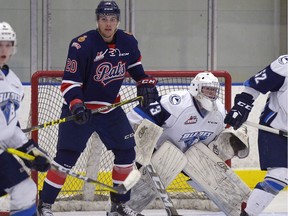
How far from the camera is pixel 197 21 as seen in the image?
23.0 ft

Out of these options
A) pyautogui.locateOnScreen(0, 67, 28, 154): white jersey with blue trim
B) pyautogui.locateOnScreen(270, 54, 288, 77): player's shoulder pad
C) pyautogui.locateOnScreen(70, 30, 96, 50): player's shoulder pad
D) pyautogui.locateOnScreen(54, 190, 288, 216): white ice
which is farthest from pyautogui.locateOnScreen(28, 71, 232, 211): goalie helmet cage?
pyautogui.locateOnScreen(0, 67, 28, 154): white jersey with blue trim

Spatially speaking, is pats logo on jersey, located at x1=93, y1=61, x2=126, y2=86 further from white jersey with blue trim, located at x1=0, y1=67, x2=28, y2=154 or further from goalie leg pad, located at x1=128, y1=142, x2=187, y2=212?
white jersey with blue trim, located at x1=0, y1=67, x2=28, y2=154

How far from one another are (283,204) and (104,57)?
1.74 meters

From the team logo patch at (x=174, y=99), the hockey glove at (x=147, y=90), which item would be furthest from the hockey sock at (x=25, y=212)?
the team logo patch at (x=174, y=99)

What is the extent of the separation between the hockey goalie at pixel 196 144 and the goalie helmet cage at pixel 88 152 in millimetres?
506

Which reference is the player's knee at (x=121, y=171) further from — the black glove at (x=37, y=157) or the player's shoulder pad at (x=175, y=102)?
the black glove at (x=37, y=157)

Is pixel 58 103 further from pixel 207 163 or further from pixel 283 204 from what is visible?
pixel 283 204

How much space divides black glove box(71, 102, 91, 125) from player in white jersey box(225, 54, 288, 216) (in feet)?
2.26

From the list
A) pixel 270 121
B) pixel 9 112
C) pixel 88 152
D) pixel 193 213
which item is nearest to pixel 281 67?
pixel 270 121

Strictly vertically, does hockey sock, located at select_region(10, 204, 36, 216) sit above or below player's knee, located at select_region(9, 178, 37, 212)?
below

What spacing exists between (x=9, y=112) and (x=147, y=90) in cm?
118

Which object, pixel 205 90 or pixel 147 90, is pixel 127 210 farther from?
pixel 205 90

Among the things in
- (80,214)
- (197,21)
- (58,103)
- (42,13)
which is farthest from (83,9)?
(80,214)

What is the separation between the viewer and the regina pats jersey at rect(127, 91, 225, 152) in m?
5.09
